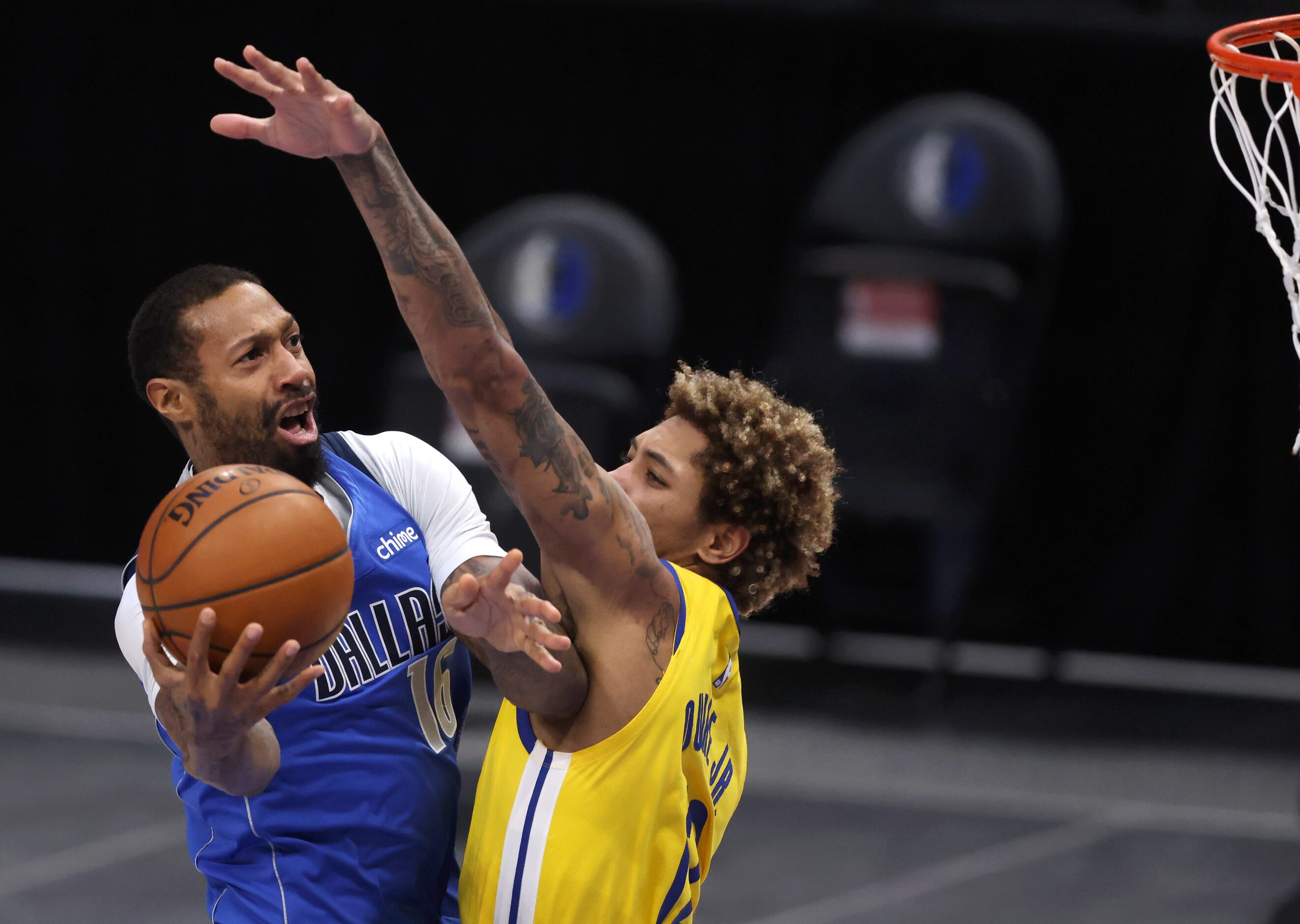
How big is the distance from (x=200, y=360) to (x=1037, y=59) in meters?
5.82

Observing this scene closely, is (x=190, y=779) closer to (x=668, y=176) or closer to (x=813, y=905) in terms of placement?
(x=813, y=905)

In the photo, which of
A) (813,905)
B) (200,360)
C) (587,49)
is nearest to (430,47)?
(587,49)

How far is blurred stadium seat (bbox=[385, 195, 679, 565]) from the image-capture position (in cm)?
645

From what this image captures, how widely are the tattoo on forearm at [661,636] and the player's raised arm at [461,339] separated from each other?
0.28ft

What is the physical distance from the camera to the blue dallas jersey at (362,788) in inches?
89.6

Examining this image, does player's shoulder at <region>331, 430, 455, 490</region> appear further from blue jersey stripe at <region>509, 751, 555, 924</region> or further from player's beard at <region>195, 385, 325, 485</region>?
blue jersey stripe at <region>509, 751, 555, 924</region>

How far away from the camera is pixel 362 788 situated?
2.29 m

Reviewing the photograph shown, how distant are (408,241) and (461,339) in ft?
0.49

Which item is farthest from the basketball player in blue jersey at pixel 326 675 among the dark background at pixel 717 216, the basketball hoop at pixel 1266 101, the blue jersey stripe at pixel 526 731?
the dark background at pixel 717 216

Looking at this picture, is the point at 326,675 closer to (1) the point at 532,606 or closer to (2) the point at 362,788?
(2) the point at 362,788

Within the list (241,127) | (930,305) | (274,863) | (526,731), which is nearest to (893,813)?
(930,305)

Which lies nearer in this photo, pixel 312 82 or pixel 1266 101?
pixel 312 82

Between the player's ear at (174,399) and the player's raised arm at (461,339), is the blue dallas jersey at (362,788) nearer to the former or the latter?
the player's ear at (174,399)

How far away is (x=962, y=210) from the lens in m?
6.63
